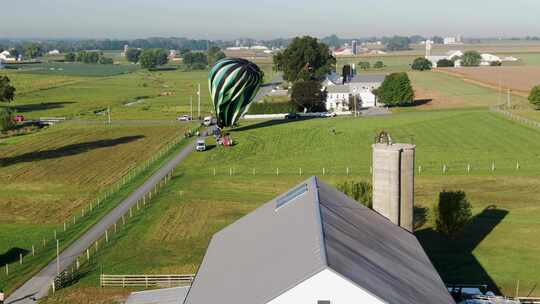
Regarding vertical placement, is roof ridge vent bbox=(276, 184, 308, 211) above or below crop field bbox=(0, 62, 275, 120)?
above

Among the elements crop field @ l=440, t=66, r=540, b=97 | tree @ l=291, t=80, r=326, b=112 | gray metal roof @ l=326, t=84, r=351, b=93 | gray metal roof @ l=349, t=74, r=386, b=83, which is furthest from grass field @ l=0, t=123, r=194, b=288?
crop field @ l=440, t=66, r=540, b=97

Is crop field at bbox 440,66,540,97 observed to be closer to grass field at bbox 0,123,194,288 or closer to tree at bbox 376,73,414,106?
tree at bbox 376,73,414,106

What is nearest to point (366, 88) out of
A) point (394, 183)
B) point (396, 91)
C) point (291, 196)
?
point (396, 91)

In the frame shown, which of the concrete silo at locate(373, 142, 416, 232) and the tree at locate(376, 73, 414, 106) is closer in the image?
the concrete silo at locate(373, 142, 416, 232)

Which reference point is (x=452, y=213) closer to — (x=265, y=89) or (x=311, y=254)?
(x=311, y=254)

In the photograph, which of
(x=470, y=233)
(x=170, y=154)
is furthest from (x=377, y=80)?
(x=470, y=233)

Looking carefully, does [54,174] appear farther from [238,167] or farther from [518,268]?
[518,268]
